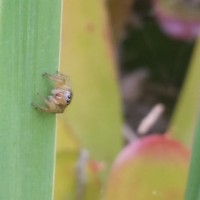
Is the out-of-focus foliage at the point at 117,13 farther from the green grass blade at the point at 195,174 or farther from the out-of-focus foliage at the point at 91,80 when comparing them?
the green grass blade at the point at 195,174

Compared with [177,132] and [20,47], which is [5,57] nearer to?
[20,47]

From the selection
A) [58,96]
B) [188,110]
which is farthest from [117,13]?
[58,96]

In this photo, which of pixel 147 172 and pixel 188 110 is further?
pixel 188 110

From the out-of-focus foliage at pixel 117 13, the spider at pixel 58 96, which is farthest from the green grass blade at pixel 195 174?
the out-of-focus foliage at pixel 117 13

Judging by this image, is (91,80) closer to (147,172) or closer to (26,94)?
(147,172)

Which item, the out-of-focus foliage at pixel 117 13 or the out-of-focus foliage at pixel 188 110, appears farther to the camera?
the out-of-focus foliage at pixel 117 13

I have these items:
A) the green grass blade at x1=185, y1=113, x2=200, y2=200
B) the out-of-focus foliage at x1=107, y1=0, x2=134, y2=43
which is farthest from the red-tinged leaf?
the out-of-focus foliage at x1=107, y1=0, x2=134, y2=43
